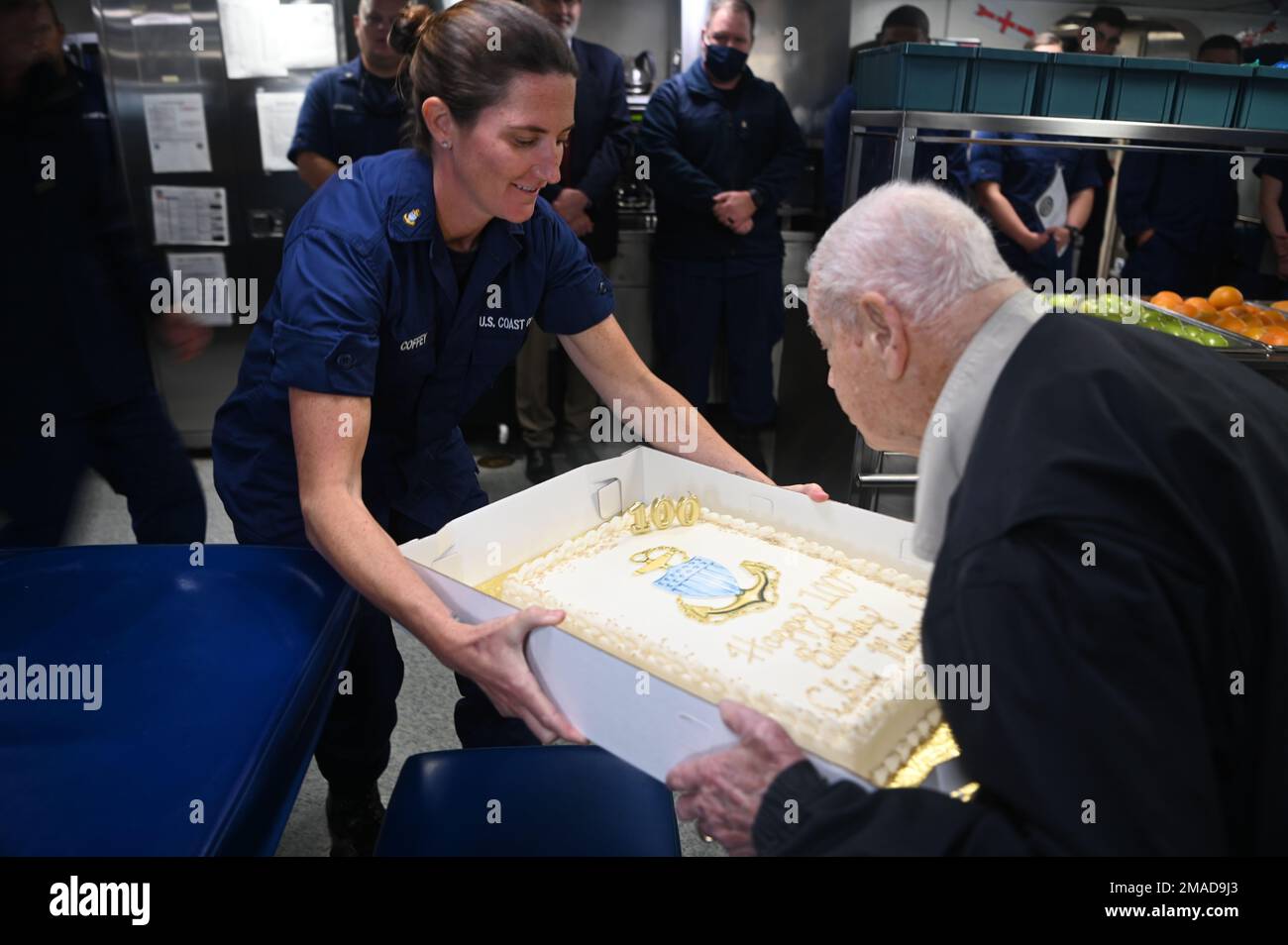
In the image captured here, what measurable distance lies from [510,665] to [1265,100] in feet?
8.96

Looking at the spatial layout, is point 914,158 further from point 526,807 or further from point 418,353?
point 526,807

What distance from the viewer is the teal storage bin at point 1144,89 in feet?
8.18

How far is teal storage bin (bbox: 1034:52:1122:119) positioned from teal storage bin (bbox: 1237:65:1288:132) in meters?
0.40

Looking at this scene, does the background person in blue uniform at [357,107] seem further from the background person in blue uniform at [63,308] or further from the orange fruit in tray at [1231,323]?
the orange fruit in tray at [1231,323]

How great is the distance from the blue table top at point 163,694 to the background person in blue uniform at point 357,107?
241cm

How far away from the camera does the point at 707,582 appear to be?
1396 millimetres

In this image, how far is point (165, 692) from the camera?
110 cm

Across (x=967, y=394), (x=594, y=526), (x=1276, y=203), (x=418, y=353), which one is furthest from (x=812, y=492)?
(x=1276, y=203)

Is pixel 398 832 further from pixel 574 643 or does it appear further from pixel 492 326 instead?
pixel 492 326

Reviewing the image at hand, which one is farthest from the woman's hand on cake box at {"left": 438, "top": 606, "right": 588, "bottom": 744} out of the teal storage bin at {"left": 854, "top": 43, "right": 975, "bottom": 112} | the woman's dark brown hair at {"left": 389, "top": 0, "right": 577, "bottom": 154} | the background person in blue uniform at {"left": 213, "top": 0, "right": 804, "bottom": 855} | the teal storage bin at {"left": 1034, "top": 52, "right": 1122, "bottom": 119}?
the teal storage bin at {"left": 1034, "top": 52, "right": 1122, "bottom": 119}

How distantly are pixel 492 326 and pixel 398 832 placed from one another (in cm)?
85

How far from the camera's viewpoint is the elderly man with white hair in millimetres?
746
